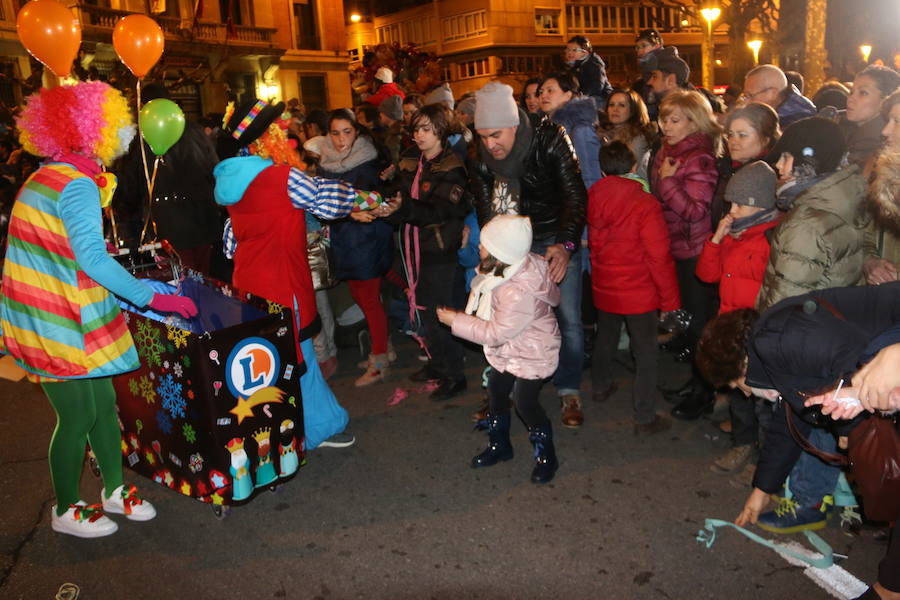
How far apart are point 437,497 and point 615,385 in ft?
6.17

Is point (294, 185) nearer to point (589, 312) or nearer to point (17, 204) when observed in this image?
point (17, 204)

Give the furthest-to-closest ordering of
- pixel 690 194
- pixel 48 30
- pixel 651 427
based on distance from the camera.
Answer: pixel 48 30 → pixel 690 194 → pixel 651 427

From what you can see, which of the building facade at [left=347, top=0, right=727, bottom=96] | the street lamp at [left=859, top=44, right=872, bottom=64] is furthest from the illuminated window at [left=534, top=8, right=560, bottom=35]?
the street lamp at [left=859, top=44, right=872, bottom=64]

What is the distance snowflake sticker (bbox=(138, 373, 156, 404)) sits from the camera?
366 cm

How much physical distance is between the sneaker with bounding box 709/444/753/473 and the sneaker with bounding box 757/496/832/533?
52 centimetres

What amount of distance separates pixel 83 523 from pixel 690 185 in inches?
161

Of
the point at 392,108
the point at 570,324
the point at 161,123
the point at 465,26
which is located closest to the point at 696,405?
the point at 570,324

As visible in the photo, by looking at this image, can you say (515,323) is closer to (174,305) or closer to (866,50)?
(174,305)

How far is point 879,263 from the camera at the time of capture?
3.58 meters

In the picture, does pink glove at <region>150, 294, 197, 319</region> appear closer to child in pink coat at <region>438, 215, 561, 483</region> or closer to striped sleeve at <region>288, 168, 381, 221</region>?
striped sleeve at <region>288, 168, 381, 221</region>

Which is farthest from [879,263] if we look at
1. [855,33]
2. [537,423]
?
[855,33]

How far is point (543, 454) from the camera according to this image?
3.96 meters

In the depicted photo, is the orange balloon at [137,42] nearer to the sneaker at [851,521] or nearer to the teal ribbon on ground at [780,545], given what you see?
the teal ribbon on ground at [780,545]

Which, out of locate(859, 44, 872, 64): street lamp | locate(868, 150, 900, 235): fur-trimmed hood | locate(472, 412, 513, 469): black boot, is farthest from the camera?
locate(859, 44, 872, 64): street lamp
